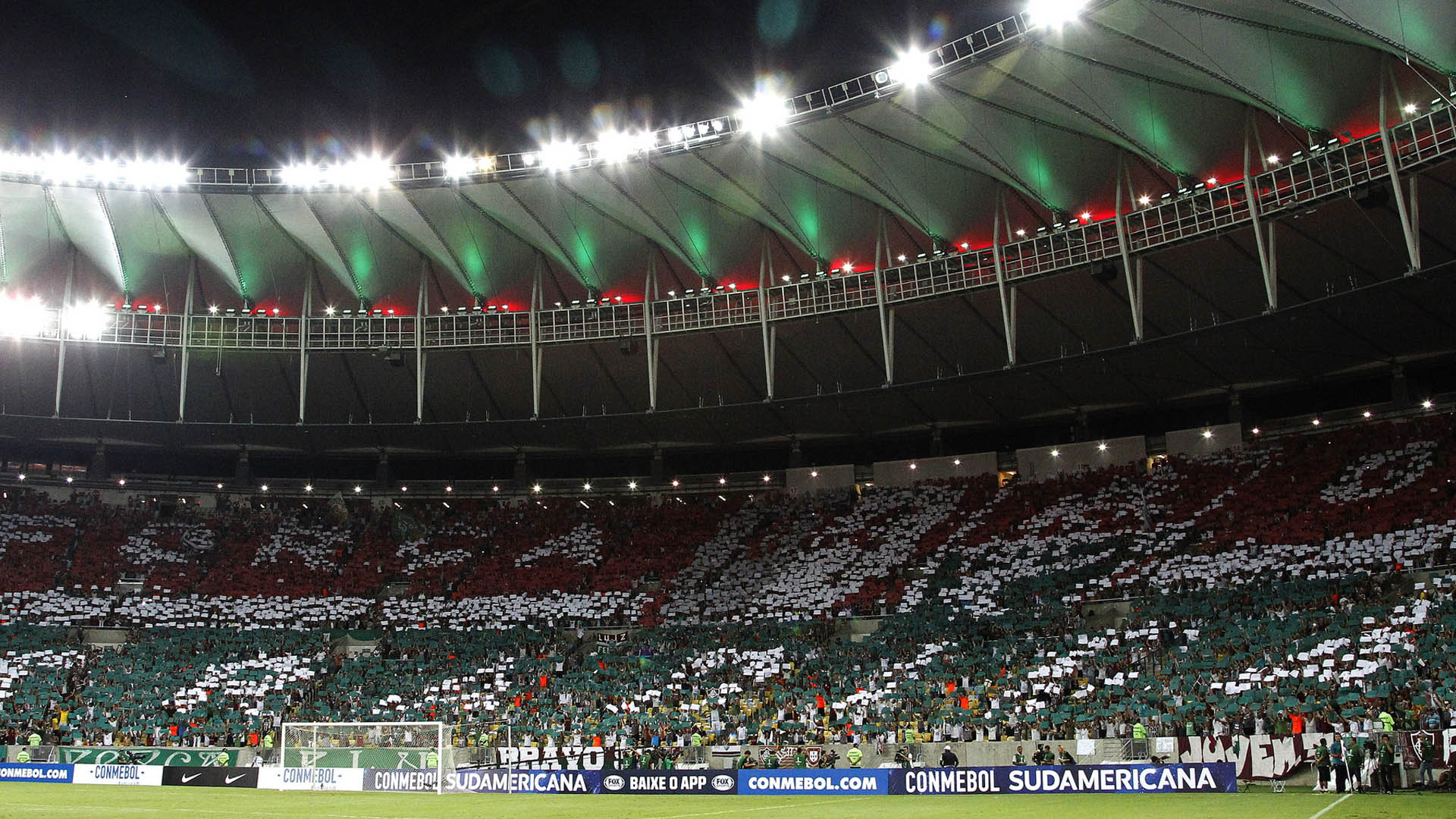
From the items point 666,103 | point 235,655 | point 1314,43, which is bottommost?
point 235,655

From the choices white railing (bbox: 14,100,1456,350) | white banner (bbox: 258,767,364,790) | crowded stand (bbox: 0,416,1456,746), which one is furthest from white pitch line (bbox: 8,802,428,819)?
white railing (bbox: 14,100,1456,350)

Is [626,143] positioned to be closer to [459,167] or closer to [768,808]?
[459,167]

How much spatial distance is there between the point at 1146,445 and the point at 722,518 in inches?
781

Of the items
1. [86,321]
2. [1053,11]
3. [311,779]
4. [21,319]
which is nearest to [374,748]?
[311,779]

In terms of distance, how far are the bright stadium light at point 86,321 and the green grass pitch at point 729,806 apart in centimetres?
2361

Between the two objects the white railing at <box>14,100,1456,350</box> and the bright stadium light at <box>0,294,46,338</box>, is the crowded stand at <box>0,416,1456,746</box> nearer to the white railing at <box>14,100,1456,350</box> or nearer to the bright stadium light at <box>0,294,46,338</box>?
the white railing at <box>14,100,1456,350</box>

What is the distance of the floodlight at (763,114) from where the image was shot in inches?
1412

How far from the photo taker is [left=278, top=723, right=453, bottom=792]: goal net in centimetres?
3030

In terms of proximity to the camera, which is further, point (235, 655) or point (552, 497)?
point (552, 497)

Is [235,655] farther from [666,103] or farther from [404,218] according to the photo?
[666,103]

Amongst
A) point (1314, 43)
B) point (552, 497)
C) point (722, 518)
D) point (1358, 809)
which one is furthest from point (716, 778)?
point (552, 497)

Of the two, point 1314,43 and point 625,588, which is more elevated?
point 1314,43

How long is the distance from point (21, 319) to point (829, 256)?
31616mm

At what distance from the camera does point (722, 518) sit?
2197 inches
